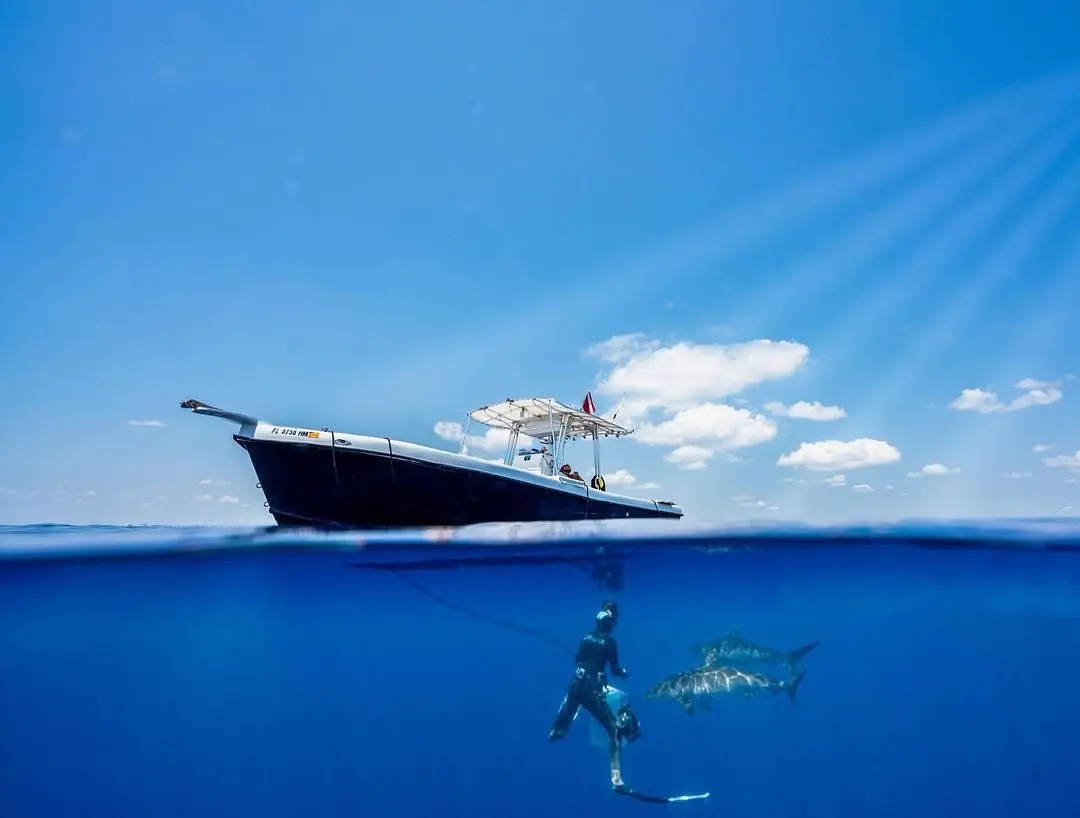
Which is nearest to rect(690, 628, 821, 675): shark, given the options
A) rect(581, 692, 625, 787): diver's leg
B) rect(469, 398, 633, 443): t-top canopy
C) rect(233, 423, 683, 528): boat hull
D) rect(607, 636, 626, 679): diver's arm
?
rect(581, 692, 625, 787): diver's leg

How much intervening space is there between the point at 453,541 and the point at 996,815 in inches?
3201

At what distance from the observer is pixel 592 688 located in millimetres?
11656

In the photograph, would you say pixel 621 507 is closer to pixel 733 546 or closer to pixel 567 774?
pixel 733 546

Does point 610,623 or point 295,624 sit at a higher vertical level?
point 610,623

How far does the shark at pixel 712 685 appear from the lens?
12102 millimetres

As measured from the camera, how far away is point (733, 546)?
1488 cm

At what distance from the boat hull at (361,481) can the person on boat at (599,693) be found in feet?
16.8

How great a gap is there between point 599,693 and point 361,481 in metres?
7.69

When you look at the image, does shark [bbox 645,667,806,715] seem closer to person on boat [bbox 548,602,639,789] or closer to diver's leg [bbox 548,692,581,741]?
person on boat [bbox 548,602,639,789]

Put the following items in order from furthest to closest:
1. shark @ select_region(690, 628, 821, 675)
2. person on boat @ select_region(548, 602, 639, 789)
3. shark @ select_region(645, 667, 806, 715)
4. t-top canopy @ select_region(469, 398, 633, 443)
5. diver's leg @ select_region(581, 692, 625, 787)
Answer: t-top canopy @ select_region(469, 398, 633, 443) < shark @ select_region(690, 628, 821, 675) < shark @ select_region(645, 667, 806, 715) < diver's leg @ select_region(581, 692, 625, 787) < person on boat @ select_region(548, 602, 639, 789)

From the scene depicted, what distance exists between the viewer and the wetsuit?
11484 mm

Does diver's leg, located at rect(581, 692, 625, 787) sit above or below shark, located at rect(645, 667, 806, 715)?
below

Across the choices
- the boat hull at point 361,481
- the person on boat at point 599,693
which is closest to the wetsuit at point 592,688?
the person on boat at point 599,693

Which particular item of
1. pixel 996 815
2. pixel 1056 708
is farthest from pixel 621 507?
pixel 996 815
